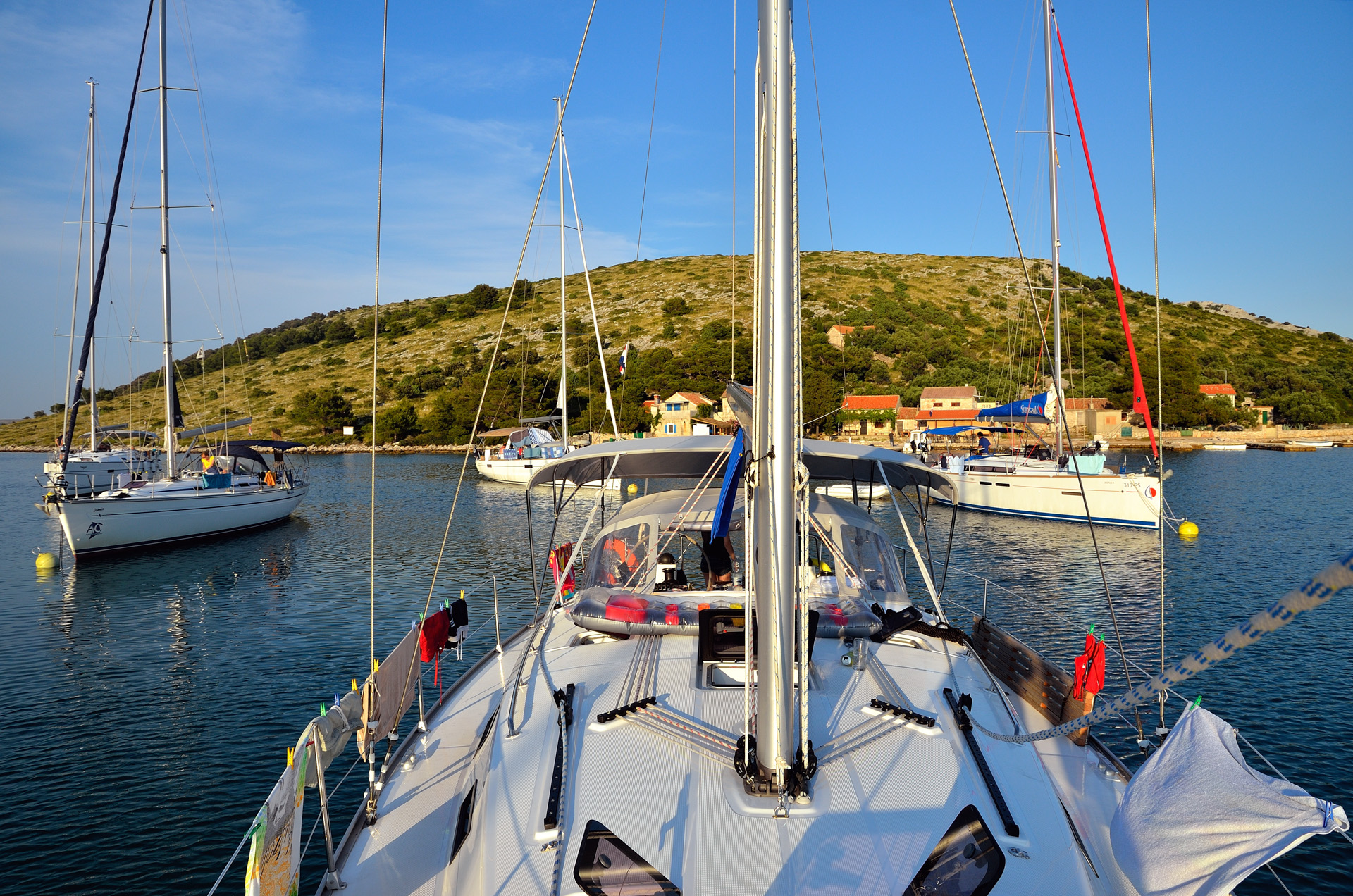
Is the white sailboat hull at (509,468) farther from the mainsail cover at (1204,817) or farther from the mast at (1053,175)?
the mainsail cover at (1204,817)

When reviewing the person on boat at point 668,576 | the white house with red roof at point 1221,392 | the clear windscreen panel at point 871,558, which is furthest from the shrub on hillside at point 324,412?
the white house with red roof at point 1221,392

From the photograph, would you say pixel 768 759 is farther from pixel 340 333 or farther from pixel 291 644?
pixel 340 333

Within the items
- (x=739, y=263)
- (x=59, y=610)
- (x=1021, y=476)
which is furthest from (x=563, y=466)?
(x=739, y=263)

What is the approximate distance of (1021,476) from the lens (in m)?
29.6

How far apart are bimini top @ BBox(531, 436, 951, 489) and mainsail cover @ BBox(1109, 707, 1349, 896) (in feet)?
10.7

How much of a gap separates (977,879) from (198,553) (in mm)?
25660

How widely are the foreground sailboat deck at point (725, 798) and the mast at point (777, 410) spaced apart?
414mm

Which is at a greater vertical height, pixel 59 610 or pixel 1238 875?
pixel 1238 875

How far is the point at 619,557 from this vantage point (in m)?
A: 7.39

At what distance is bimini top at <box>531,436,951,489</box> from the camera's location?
23.2ft

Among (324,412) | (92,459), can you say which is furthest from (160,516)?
(324,412)

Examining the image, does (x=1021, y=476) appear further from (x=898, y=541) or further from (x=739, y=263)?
(x=739, y=263)

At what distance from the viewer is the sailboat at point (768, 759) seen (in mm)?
3494

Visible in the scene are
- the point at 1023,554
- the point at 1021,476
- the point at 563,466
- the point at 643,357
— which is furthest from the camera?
the point at 643,357
